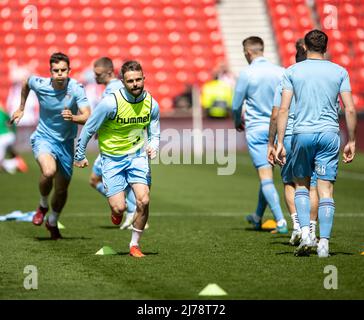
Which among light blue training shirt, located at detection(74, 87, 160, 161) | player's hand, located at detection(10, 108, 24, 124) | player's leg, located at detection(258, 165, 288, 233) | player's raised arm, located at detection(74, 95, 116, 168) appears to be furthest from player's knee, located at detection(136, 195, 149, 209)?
player's leg, located at detection(258, 165, 288, 233)

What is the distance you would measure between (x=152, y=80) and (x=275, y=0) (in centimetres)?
557

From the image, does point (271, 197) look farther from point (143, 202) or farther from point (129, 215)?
point (143, 202)

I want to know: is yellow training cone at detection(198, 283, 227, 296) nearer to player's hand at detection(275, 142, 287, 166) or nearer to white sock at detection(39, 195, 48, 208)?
player's hand at detection(275, 142, 287, 166)

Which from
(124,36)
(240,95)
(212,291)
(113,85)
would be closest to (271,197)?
(240,95)

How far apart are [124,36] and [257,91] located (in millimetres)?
22778

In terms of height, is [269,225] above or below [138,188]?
below

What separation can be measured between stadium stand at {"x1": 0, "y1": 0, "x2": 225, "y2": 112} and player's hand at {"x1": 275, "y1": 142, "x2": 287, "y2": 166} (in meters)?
23.7

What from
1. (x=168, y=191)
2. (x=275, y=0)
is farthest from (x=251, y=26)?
(x=168, y=191)

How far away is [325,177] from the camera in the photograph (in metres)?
10.0

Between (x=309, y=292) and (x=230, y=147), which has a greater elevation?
(x=230, y=147)

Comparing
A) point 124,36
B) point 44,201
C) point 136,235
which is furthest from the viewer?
point 124,36

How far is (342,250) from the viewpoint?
10711 millimetres
